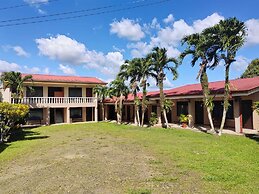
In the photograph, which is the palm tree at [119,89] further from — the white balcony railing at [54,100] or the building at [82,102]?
the white balcony railing at [54,100]

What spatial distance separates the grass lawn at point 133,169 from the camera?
6379mm

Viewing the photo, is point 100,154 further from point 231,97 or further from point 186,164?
point 231,97

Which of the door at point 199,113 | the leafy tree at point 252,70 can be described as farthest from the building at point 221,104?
the leafy tree at point 252,70

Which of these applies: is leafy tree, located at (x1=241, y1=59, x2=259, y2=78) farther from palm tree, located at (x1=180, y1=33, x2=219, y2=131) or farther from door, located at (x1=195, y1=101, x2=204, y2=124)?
palm tree, located at (x1=180, y1=33, x2=219, y2=131)

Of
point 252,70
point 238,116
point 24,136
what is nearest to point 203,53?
point 238,116

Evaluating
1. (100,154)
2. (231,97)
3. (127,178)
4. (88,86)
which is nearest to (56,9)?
(100,154)

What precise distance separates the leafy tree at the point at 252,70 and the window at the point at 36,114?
103 ft

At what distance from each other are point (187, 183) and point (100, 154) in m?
5.15

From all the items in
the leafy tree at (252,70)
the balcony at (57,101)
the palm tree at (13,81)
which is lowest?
the balcony at (57,101)

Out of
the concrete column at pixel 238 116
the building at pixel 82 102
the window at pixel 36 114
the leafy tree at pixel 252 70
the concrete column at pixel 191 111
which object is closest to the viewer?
the concrete column at pixel 238 116

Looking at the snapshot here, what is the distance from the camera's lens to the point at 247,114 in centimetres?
1750

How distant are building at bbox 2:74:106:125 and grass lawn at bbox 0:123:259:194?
1473 cm

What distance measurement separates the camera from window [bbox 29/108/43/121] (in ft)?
89.7

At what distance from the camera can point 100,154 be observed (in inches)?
421
